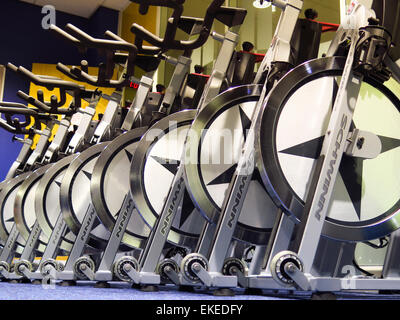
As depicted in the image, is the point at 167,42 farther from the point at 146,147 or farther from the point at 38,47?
the point at 38,47

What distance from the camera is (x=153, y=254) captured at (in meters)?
2.76

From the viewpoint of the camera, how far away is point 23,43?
351 inches

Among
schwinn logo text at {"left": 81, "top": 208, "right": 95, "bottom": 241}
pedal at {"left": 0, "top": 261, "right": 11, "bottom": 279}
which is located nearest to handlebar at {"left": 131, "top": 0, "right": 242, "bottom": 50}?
schwinn logo text at {"left": 81, "top": 208, "right": 95, "bottom": 241}

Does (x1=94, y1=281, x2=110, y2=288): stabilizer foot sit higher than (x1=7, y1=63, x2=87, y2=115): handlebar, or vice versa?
(x1=7, y1=63, x2=87, y2=115): handlebar

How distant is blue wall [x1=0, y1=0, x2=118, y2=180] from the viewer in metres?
8.77

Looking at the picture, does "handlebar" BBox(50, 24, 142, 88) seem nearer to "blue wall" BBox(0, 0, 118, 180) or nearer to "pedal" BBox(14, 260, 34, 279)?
"pedal" BBox(14, 260, 34, 279)

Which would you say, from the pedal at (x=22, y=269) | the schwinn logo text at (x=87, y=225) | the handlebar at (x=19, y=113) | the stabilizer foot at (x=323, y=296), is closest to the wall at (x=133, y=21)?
the handlebar at (x=19, y=113)

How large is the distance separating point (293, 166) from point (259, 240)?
1.84 feet

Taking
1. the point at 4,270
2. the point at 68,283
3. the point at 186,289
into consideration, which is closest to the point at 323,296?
the point at 186,289

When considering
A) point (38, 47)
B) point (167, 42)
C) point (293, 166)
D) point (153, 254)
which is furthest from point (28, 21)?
point (293, 166)

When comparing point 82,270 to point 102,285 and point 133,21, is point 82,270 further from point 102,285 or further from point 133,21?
point 133,21

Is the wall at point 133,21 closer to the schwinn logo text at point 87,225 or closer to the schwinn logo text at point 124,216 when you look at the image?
the schwinn logo text at point 87,225

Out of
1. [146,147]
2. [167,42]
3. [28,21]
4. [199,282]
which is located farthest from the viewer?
[28,21]

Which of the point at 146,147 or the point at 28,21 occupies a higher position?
the point at 28,21
